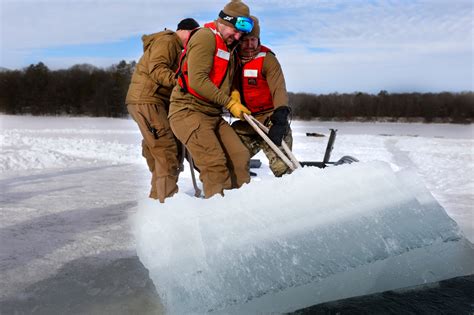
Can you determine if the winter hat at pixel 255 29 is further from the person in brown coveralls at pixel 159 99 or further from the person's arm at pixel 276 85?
the person in brown coveralls at pixel 159 99

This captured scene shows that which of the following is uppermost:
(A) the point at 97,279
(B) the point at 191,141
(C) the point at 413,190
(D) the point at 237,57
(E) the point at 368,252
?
(D) the point at 237,57

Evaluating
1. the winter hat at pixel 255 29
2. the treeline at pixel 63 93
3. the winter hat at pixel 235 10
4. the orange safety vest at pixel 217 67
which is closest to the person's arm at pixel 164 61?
the orange safety vest at pixel 217 67

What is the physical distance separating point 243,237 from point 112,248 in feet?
6.09

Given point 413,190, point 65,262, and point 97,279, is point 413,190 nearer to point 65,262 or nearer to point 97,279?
point 97,279

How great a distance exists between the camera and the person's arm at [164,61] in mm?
4629

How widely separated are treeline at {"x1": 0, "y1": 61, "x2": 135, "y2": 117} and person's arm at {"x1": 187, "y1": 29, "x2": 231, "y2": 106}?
60130 mm

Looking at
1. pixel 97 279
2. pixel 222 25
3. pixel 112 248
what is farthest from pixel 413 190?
pixel 112 248

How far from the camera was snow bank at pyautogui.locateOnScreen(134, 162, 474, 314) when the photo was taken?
2.48m

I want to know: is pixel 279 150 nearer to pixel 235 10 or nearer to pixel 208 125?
pixel 208 125

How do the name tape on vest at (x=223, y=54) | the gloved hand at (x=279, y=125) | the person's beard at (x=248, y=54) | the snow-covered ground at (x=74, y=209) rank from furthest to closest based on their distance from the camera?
the person's beard at (x=248, y=54) → the gloved hand at (x=279, y=125) → the name tape on vest at (x=223, y=54) → the snow-covered ground at (x=74, y=209)

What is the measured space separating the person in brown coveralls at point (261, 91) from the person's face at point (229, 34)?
378 mm

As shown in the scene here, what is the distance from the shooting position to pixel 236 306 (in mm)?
2484

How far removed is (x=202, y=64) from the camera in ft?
11.4

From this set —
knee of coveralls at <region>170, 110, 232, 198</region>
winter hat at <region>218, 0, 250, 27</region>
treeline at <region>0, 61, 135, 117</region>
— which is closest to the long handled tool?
knee of coveralls at <region>170, 110, 232, 198</region>
